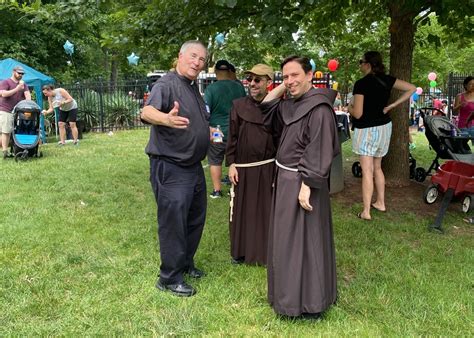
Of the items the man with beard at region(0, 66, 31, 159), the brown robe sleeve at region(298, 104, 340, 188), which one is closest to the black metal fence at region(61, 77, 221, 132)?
the man with beard at region(0, 66, 31, 159)

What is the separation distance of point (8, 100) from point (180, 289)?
25.3 ft

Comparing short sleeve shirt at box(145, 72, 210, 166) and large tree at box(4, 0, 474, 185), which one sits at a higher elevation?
large tree at box(4, 0, 474, 185)

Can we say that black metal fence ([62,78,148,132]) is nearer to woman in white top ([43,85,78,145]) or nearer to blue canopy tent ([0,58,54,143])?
blue canopy tent ([0,58,54,143])

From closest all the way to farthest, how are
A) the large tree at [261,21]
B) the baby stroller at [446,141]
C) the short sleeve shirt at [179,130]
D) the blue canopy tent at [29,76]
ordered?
the short sleeve shirt at [179,130]
the large tree at [261,21]
the baby stroller at [446,141]
the blue canopy tent at [29,76]

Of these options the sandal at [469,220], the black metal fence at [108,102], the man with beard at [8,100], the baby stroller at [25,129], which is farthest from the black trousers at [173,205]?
the black metal fence at [108,102]

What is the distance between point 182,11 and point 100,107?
37.4 feet

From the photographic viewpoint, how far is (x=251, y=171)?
4.16 m

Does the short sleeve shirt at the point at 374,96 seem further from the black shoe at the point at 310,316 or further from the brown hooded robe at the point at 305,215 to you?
the black shoe at the point at 310,316

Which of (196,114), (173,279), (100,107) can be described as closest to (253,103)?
(196,114)

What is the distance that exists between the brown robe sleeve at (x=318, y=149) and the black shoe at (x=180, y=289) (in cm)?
134

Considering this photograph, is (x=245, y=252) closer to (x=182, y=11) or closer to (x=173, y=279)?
(x=173, y=279)

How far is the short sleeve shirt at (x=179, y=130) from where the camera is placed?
3.37m

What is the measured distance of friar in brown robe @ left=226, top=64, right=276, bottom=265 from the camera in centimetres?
409

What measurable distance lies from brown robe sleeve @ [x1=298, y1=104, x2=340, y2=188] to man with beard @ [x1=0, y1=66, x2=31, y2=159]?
8293 mm
